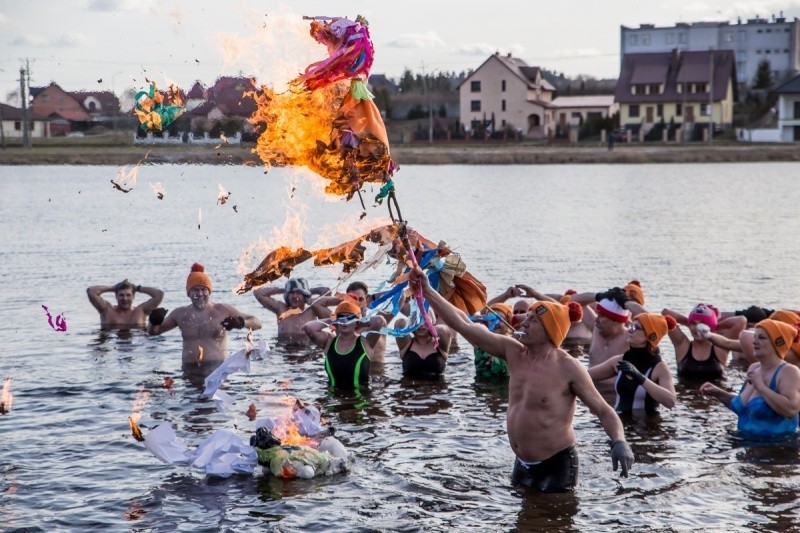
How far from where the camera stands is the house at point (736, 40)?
144250 millimetres

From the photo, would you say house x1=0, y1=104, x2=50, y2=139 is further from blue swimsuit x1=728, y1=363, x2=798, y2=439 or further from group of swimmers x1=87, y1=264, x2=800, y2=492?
blue swimsuit x1=728, y1=363, x2=798, y2=439

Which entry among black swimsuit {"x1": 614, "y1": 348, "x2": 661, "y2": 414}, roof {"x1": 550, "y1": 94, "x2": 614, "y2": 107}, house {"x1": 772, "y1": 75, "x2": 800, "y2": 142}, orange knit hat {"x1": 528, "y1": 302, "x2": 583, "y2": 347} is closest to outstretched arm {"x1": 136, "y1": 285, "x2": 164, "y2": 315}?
black swimsuit {"x1": 614, "y1": 348, "x2": 661, "y2": 414}

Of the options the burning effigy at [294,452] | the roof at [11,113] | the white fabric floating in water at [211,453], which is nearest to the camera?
the burning effigy at [294,452]

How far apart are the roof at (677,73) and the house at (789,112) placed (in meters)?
7.74

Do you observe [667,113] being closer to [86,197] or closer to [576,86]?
[576,86]

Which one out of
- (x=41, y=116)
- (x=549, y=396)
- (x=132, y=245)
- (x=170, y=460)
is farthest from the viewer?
(x=41, y=116)

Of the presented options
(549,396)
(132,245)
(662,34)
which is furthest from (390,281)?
(662,34)

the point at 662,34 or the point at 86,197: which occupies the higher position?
the point at 662,34

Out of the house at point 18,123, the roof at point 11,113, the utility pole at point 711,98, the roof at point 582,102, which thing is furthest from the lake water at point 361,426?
the roof at point 582,102

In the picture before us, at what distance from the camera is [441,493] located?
11.0 m

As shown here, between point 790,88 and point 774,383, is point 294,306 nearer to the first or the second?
point 774,383

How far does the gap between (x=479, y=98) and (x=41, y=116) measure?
50266mm

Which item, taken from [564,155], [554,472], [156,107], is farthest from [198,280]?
[564,155]

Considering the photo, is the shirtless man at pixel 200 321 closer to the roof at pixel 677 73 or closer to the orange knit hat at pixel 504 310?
the orange knit hat at pixel 504 310
